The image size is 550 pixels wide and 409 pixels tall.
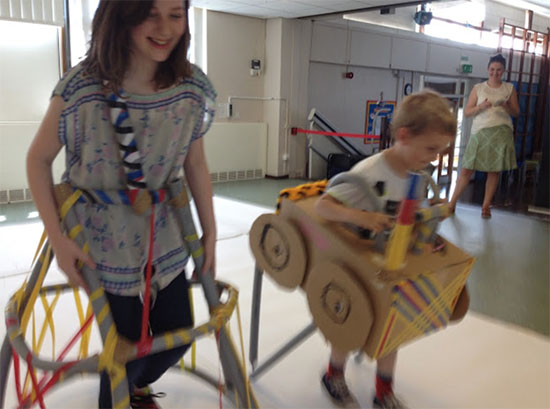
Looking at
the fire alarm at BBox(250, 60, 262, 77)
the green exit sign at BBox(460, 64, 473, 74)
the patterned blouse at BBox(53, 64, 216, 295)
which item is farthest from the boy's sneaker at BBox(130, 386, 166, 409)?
the green exit sign at BBox(460, 64, 473, 74)

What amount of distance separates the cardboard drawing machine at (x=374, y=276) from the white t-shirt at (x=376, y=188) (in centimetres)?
3

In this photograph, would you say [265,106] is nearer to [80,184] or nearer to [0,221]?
[0,221]

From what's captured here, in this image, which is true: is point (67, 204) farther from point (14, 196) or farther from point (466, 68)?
point (466, 68)

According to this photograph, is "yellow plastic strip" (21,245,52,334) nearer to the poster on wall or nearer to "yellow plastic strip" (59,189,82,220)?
"yellow plastic strip" (59,189,82,220)

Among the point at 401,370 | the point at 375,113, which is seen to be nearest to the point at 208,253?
the point at 401,370

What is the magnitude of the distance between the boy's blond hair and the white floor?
0.91m

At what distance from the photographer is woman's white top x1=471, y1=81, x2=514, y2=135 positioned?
14.0 feet

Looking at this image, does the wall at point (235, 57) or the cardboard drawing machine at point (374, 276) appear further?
the wall at point (235, 57)

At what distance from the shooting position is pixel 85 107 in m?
0.97

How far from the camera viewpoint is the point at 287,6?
5.59 meters

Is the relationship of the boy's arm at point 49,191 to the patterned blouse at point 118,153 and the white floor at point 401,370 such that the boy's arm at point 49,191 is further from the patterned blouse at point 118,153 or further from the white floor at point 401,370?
the white floor at point 401,370

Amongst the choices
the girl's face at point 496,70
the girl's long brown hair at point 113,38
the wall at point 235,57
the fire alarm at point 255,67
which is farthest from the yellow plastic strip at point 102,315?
the fire alarm at point 255,67

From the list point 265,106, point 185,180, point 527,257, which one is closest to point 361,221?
point 185,180

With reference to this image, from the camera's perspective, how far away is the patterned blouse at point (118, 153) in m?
0.98
